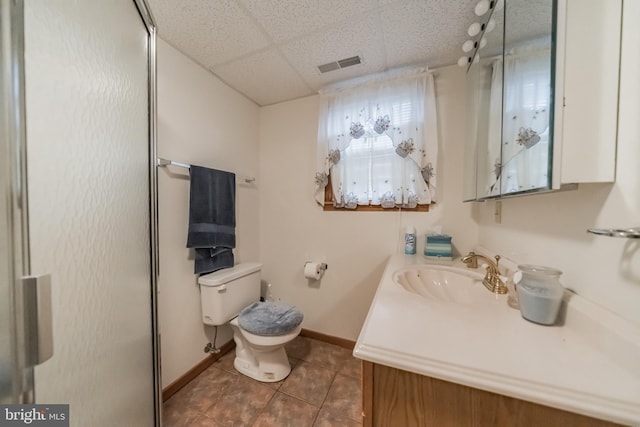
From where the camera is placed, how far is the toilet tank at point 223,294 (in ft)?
4.75

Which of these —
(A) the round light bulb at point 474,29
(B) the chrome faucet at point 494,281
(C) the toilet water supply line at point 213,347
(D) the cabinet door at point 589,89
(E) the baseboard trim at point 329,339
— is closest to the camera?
(D) the cabinet door at point 589,89

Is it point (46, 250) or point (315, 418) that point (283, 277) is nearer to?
point (315, 418)

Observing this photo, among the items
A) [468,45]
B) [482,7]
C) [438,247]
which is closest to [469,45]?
[468,45]

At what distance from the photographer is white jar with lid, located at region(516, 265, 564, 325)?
59 centimetres

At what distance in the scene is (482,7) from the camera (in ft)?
3.29

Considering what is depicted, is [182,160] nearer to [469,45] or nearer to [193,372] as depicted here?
[193,372]

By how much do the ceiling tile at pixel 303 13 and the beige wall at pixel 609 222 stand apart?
3.20 feet

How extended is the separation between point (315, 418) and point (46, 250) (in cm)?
138

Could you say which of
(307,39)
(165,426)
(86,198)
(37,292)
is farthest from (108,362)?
(307,39)

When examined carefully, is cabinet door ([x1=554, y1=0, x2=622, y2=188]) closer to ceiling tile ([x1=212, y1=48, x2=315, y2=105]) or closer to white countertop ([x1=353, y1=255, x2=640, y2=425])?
white countertop ([x1=353, y1=255, x2=640, y2=425])

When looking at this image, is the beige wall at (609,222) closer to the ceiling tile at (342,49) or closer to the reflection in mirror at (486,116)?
the reflection in mirror at (486,116)

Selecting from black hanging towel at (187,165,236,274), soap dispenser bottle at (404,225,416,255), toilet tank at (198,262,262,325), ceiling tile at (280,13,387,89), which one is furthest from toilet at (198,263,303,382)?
ceiling tile at (280,13,387,89)

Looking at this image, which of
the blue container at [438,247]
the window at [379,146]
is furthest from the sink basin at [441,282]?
the window at [379,146]

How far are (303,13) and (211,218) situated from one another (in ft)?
4.32
